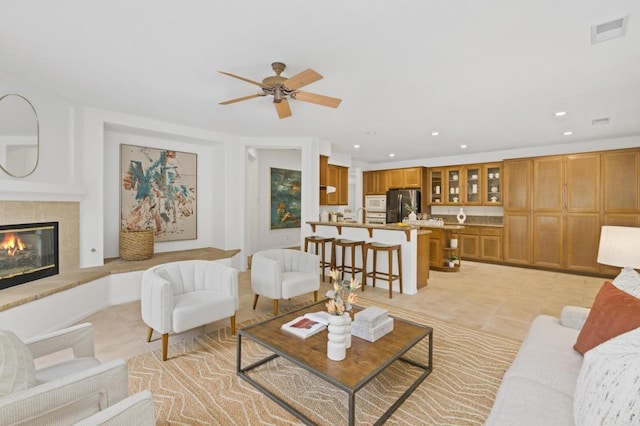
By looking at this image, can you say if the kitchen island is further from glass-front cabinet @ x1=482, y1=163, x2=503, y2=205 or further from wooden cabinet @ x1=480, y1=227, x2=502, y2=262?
glass-front cabinet @ x1=482, y1=163, x2=503, y2=205

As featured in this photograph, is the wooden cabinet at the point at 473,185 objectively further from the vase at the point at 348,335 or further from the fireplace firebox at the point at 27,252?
the fireplace firebox at the point at 27,252

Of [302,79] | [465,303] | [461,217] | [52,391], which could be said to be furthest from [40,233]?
[461,217]

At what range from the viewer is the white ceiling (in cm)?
187

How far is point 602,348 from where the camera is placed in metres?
1.14

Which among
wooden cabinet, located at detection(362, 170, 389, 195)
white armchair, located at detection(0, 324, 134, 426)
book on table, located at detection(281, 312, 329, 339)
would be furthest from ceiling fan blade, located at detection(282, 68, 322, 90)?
wooden cabinet, located at detection(362, 170, 389, 195)

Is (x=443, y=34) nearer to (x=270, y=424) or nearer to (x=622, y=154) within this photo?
(x=270, y=424)

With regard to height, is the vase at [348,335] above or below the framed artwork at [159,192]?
below

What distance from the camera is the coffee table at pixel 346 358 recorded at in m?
1.58

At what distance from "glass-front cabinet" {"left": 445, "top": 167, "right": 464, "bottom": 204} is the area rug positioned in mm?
4775

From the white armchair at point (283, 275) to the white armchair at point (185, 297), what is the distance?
49 cm

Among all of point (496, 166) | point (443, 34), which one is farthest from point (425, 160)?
point (443, 34)

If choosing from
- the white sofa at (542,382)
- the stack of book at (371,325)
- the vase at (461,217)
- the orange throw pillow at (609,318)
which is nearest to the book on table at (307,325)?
the stack of book at (371,325)

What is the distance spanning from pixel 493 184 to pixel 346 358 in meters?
6.11

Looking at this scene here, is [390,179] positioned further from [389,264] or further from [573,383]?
[573,383]
